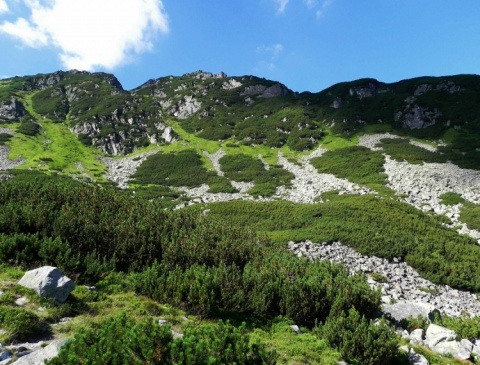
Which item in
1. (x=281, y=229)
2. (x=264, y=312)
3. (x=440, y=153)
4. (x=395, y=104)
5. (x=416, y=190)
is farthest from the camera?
(x=395, y=104)

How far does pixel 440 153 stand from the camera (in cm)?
5566

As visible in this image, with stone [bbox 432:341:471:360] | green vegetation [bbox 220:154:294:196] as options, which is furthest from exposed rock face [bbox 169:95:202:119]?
stone [bbox 432:341:471:360]

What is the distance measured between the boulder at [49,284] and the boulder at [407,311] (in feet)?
34.4

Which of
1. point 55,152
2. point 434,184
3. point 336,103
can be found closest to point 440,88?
point 336,103

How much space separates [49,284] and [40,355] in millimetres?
2844

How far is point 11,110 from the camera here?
96875mm

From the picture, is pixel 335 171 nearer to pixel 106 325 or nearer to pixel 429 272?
pixel 429 272

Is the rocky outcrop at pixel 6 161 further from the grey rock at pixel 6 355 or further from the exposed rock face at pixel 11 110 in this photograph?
the grey rock at pixel 6 355

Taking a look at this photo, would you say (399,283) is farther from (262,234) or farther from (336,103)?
(336,103)

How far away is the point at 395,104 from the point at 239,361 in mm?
90025

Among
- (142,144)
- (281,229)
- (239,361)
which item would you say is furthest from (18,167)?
(239,361)

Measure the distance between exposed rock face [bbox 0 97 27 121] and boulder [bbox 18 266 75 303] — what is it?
100 meters

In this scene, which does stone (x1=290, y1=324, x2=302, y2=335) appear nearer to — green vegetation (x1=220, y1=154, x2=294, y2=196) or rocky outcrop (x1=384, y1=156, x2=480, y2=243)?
rocky outcrop (x1=384, y1=156, x2=480, y2=243)

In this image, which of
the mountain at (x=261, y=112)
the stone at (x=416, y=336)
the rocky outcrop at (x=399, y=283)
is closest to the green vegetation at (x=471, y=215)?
the rocky outcrop at (x=399, y=283)
